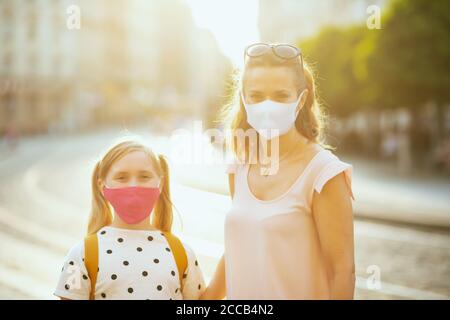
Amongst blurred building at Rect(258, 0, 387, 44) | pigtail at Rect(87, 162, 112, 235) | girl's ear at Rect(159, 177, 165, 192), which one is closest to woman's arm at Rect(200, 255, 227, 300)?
girl's ear at Rect(159, 177, 165, 192)

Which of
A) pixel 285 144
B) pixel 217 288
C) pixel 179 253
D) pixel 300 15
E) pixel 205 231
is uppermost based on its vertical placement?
pixel 300 15

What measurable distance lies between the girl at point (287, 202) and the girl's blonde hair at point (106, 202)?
362 millimetres

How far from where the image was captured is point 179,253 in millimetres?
2709

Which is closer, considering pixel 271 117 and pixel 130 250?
pixel 271 117

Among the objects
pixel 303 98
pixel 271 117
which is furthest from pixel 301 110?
pixel 271 117

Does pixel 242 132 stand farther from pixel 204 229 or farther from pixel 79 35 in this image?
pixel 79 35

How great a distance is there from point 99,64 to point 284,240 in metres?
77.4

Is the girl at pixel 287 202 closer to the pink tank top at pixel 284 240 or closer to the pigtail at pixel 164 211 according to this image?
the pink tank top at pixel 284 240

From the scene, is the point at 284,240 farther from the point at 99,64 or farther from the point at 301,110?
the point at 99,64

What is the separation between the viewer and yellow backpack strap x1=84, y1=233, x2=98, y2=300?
2.60 m

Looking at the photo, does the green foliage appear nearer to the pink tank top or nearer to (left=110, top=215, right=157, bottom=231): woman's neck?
(left=110, top=215, right=157, bottom=231): woman's neck

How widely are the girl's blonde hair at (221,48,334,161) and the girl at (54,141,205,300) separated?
0.32 m

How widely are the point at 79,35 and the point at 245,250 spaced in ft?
232

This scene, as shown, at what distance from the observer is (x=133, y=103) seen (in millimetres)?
82812
